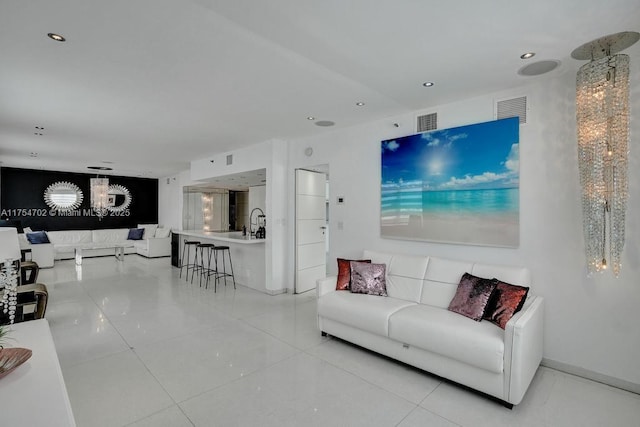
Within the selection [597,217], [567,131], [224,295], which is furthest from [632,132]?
[224,295]

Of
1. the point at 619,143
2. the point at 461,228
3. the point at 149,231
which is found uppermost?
the point at 619,143

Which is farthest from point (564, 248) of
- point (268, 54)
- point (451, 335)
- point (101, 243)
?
point (101, 243)

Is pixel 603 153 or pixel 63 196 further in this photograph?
pixel 63 196

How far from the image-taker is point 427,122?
12.4ft

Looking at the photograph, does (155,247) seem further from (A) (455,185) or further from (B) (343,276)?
(A) (455,185)

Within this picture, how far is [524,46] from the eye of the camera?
2.38 metres

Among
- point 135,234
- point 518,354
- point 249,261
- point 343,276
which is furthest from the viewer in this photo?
point 135,234

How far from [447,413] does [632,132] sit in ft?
8.87

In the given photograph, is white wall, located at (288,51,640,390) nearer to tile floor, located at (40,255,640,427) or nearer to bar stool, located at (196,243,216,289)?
tile floor, located at (40,255,640,427)

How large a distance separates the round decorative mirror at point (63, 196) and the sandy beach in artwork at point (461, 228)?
34.0 ft

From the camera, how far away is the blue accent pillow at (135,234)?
10.2 m

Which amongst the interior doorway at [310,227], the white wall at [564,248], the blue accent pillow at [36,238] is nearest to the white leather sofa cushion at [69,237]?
the blue accent pillow at [36,238]

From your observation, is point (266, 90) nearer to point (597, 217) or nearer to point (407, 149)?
point (407, 149)

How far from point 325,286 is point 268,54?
97.3 inches
